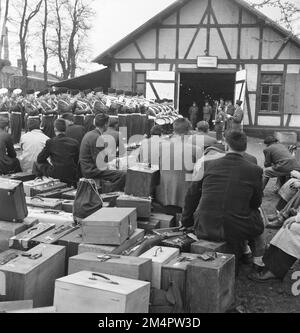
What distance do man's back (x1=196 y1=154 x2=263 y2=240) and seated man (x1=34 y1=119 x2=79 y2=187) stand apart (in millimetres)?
3065

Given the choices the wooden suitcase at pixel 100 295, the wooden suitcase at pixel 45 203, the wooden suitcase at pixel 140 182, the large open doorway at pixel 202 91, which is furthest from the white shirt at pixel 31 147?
the large open doorway at pixel 202 91

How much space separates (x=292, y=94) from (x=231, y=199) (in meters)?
16.6

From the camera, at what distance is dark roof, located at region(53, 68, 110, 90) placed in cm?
2403

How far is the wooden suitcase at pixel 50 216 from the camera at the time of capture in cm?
513

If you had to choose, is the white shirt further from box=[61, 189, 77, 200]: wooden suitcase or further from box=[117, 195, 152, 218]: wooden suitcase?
box=[117, 195, 152, 218]: wooden suitcase

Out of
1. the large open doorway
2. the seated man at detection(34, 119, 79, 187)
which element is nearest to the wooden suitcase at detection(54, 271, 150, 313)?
the seated man at detection(34, 119, 79, 187)

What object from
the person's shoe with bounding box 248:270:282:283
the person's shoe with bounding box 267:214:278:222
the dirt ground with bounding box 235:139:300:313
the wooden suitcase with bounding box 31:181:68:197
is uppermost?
the wooden suitcase with bounding box 31:181:68:197

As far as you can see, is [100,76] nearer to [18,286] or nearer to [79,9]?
[79,9]

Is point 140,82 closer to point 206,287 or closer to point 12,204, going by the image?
point 12,204

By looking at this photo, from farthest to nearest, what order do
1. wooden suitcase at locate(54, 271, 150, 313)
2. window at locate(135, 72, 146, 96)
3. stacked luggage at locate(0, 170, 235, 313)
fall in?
1. window at locate(135, 72, 146, 96)
2. stacked luggage at locate(0, 170, 235, 313)
3. wooden suitcase at locate(54, 271, 150, 313)

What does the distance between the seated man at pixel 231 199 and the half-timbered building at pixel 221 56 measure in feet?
50.8

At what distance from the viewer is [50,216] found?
5.23 meters

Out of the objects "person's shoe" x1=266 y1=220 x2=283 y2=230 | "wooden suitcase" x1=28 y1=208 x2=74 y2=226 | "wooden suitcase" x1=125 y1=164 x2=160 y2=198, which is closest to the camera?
"wooden suitcase" x1=28 y1=208 x2=74 y2=226

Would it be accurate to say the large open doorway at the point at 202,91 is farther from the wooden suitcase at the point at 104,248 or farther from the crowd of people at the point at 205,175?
the wooden suitcase at the point at 104,248
